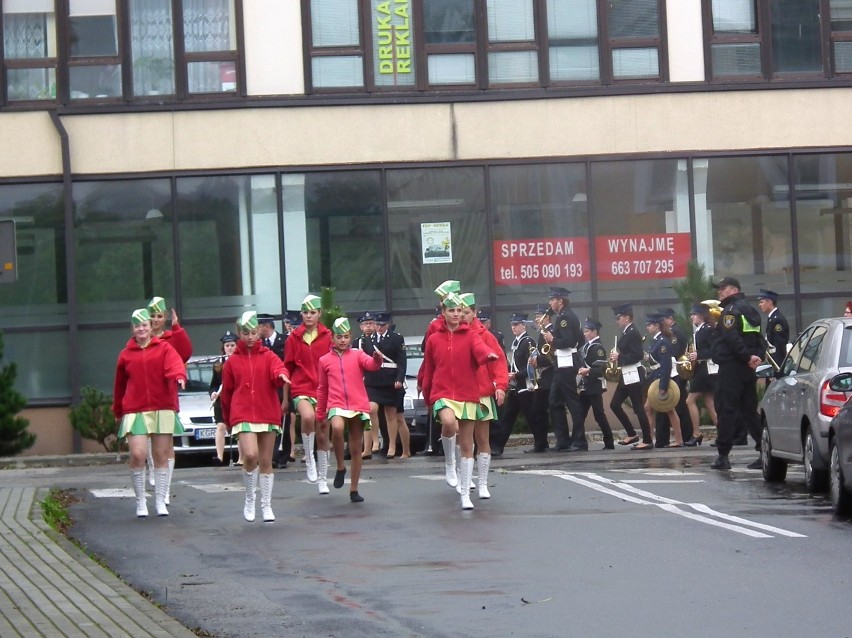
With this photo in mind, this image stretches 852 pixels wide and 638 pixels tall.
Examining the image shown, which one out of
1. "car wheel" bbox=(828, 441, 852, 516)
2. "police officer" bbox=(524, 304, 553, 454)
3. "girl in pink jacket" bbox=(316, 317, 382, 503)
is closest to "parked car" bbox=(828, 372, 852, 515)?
"car wheel" bbox=(828, 441, 852, 516)

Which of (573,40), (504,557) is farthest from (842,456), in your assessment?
(573,40)

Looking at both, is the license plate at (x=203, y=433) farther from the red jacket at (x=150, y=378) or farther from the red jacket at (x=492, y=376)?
the red jacket at (x=492, y=376)

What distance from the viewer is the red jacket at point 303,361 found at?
17.8 meters

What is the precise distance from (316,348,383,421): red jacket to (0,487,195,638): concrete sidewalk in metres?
3.47

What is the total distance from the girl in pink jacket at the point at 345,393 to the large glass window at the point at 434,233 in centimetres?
1285

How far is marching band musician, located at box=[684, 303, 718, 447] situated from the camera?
2272 centimetres

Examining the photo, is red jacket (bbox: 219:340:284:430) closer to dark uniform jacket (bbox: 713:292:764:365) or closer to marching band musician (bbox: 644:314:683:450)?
dark uniform jacket (bbox: 713:292:764:365)

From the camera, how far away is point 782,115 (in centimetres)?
2919

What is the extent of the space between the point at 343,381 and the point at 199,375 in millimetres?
9583

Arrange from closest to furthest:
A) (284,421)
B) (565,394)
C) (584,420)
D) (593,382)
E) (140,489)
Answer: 1. (140,489)
2. (284,421)
3. (565,394)
4. (584,420)
5. (593,382)

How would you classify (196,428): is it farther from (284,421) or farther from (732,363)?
(732,363)

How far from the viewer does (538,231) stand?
95.4 feet

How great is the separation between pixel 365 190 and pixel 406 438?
7428 millimetres

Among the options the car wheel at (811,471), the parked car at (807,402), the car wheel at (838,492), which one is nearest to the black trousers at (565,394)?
the parked car at (807,402)
